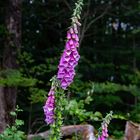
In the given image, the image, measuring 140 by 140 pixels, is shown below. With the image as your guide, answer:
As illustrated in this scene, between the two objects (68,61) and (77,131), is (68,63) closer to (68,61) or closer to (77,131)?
(68,61)

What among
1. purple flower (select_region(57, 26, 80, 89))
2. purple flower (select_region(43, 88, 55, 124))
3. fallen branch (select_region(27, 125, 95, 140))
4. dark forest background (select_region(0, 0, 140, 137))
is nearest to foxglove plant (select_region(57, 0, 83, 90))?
purple flower (select_region(57, 26, 80, 89))

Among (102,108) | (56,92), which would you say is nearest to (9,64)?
(102,108)

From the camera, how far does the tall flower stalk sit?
128 inches

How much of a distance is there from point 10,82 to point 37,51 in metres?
4.25

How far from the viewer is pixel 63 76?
327 cm

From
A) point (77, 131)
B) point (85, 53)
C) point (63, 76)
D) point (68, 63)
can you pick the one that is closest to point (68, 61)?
point (68, 63)

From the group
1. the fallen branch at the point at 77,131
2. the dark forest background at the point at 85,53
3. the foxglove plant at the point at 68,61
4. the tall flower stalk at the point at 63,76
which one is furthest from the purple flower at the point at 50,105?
the dark forest background at the point at 85,53

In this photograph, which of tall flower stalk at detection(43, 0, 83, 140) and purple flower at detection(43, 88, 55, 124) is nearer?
tall flower stalk at detection(43, 0, 83, 140)

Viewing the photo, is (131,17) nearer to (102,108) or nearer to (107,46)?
(107,46)

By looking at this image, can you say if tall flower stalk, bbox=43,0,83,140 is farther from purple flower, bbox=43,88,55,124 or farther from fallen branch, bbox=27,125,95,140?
fallen branch, bbox=27,125,95,140

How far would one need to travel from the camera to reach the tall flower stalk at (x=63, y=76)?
3252 mm

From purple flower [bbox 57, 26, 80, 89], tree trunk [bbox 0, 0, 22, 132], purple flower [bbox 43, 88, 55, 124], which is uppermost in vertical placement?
tree trunk [bbox 0, 0, 22, 132]

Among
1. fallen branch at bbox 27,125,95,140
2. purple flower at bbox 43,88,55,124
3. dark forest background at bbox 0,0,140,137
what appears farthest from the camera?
dark forest background at bbox 0,0,140,137

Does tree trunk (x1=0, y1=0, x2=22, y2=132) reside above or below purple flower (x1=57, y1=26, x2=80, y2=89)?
above
